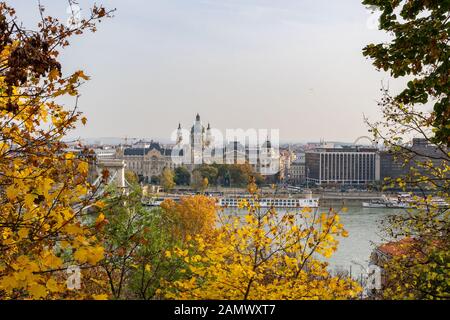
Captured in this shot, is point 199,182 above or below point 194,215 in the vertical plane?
below

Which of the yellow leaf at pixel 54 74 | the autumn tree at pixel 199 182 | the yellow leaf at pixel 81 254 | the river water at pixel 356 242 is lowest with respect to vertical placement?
the river water at pixel 356 242

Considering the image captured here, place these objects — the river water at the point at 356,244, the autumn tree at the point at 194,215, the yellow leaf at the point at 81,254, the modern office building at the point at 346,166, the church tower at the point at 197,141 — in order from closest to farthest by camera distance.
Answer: the yellow leaf at the point at 81,254 < the river water at the point at 356,244 < the autumn tree at the point at 194,215 < the modern office building at the point at 346,166 < the church tower at the point at 197,141

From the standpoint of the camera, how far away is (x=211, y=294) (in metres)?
2.29

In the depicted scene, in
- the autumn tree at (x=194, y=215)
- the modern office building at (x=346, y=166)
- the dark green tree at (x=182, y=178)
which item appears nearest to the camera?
the autumn tree at (x=194, y=215)

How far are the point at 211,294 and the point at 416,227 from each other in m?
1.11

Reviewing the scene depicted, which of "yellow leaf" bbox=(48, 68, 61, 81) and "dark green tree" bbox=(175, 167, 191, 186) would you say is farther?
"dark green tree" bbox=(175, 167, 191, 186)

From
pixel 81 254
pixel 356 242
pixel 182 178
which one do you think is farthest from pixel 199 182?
pixel 81 254

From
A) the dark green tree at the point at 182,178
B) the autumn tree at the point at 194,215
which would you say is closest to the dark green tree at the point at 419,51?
the autumn tree at the point at 194,215

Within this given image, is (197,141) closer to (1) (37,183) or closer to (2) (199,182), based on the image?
(2) (199,182)

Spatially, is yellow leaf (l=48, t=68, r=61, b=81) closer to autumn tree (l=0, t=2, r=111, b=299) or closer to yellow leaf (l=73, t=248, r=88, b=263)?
autumn tree (l=0, t=2, r=111, b=299)

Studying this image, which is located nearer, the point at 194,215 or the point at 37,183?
the point at 37,183

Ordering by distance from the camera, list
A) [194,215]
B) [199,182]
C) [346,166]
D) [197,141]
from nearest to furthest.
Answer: [194,215] < [199,182] < [346,166] < [197,141]

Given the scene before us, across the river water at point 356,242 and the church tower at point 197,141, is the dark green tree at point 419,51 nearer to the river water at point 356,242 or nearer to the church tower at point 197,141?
the river water at point 356,242

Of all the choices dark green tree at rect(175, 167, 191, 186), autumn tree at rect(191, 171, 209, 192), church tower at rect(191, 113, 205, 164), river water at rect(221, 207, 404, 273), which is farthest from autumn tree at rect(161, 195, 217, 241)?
church tower at rect(191, 113, 205, 164)
